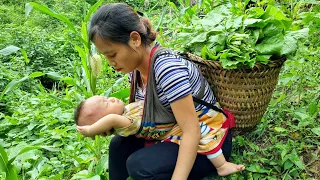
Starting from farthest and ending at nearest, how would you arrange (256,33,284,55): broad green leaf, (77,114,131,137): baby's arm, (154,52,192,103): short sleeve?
(256,33,284,55): broad green leaf, (77,114,131,137): baby's arm, (154,52,192,103): short sleeve

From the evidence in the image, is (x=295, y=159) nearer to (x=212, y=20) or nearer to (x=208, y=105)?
(x=208, y=105)

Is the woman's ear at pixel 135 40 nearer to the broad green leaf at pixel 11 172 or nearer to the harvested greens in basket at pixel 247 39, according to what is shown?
the harvested greens in basket at pixel 247 39

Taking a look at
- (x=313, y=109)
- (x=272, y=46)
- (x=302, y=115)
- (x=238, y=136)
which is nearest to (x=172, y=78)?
(x=272, y=46)

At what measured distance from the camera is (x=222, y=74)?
1.92 meters

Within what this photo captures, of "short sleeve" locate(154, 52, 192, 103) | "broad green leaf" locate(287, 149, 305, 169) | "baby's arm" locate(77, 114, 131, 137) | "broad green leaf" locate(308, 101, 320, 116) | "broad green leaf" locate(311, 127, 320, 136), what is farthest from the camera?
"broad green leaf" locate(308, 101, 320, 116)

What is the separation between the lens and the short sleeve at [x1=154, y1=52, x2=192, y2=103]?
1.62 m

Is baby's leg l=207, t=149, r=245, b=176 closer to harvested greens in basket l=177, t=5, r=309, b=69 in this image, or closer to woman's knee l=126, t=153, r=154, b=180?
woman's knee l=126, t=153, r=154, b=180

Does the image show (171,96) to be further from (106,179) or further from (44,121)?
(44,121)

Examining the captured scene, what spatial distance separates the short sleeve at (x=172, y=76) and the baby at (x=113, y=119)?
0.81 feet

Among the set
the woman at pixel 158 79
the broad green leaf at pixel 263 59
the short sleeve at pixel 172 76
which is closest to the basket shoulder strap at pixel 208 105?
the woman at pixel 158 79

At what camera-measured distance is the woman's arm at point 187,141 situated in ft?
5.46

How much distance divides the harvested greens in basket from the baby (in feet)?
1.48

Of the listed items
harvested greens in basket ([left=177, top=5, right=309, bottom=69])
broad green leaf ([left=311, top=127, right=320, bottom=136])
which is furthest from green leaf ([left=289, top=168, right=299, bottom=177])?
harvested greens in basket ([left=177, top=5, right=309, bottom=69])

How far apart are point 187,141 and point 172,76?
297 millimetres
